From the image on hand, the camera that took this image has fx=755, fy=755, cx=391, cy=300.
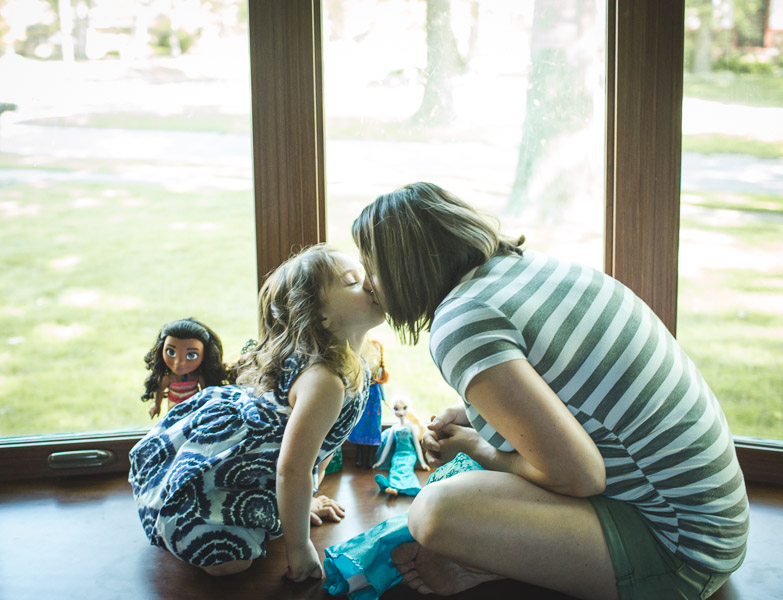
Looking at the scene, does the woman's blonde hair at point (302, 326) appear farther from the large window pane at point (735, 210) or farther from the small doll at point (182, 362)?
the large window pane at point (735, 210)

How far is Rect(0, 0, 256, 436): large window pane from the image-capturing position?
198cm

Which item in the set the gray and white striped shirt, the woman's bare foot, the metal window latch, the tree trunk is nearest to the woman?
the gray and white striped shirt

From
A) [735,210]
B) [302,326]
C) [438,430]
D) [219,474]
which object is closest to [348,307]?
[302,326]

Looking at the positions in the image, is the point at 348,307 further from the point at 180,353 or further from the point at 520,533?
the point at 520,533

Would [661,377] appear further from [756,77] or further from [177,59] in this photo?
[177,59]

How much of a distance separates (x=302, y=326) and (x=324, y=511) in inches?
19.1

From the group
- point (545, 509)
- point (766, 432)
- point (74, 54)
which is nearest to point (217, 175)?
point (74, 54)

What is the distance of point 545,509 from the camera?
1.34 meters

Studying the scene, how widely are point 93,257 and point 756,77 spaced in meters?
1.80

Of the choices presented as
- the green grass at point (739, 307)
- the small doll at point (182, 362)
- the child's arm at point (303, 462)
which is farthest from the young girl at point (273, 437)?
the green grass at point (739, 307)

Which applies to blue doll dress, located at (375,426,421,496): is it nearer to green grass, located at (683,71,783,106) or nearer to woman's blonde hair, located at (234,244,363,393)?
woman's blonde hair, located at (234,244,363,393)

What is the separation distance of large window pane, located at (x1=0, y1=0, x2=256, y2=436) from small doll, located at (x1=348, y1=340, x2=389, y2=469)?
36 centimetres

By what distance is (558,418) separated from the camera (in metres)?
1.22

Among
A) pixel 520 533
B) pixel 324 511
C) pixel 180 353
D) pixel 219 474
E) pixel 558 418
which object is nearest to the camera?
pixel 558 418
